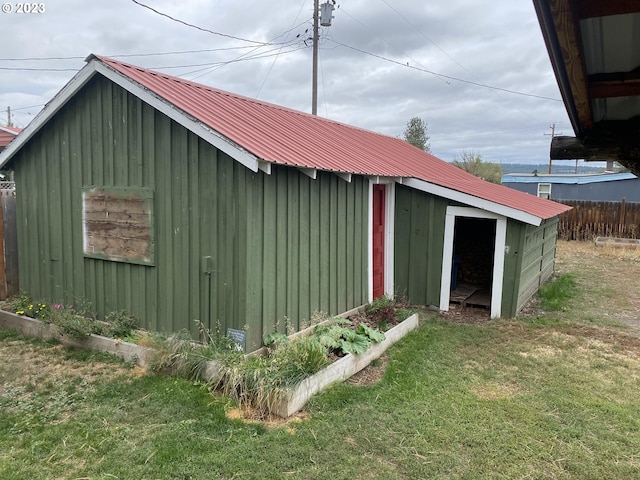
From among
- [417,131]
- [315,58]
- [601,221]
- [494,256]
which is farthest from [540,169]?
[494,256]

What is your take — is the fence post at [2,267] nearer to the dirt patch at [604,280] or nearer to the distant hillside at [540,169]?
the dirt patch at [604,280]

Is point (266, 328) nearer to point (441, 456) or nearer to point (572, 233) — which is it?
point (441, 456)

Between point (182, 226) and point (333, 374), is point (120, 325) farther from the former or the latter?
point (333, 374)

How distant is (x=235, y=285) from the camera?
17.2ft

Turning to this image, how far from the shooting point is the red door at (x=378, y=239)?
8164 millimetres

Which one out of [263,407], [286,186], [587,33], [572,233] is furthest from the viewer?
[572,233]

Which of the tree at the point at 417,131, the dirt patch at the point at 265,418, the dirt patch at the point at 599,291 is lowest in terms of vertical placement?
the dirt patch at the point at 265,418

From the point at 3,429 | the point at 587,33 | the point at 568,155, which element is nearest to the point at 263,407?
the point at 3,429

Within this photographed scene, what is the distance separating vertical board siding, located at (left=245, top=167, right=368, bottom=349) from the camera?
5.28 meters

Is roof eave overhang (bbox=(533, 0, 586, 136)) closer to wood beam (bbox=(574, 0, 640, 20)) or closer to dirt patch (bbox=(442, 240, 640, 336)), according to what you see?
wood beam (bbox=(574, 0, 640, 20))

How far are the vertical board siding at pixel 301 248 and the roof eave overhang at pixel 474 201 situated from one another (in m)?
1.22

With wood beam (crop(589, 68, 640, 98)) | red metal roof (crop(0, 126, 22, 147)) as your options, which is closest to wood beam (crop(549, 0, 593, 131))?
wood beam (crop(589, 68, 640, 98))

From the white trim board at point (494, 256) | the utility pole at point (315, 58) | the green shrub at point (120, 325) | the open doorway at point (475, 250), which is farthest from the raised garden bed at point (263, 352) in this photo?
the utility pole at point (315, 58)

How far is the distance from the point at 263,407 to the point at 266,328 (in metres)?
1.32
